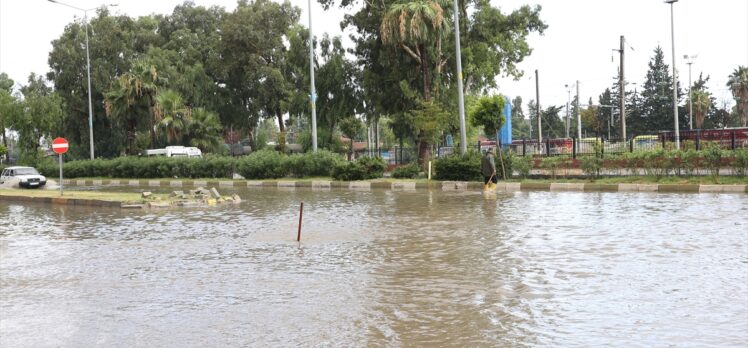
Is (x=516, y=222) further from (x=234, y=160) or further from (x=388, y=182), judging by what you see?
(x=234, y=160)

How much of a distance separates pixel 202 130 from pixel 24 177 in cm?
1661

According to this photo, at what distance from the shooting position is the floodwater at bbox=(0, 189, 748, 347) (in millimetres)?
6500

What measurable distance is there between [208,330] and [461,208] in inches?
505

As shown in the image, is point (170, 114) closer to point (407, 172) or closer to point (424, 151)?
point (424, 151)

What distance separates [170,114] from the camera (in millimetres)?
49969

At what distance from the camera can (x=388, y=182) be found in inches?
1203

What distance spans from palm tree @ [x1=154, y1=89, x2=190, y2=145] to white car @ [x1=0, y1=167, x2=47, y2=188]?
10.8 m

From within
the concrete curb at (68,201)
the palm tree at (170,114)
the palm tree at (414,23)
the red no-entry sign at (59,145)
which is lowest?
the concrete curb at (68,201)

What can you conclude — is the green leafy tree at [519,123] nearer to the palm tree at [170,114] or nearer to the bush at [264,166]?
the palm tree at [170,114]

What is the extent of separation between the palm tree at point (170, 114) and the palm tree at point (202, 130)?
147 centimetres

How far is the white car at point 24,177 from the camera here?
125 feet

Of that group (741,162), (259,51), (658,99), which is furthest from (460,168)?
(658,99)

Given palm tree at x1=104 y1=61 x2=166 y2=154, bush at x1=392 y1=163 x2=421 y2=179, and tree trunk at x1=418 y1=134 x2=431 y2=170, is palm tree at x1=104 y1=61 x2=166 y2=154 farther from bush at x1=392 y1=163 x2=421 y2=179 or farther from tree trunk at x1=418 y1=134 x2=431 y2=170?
bush at x1=392 y1=163 x2=421 y2=179

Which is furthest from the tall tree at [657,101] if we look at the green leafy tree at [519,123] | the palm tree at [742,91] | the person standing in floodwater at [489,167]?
the person standing in floodwater at [489,167]
